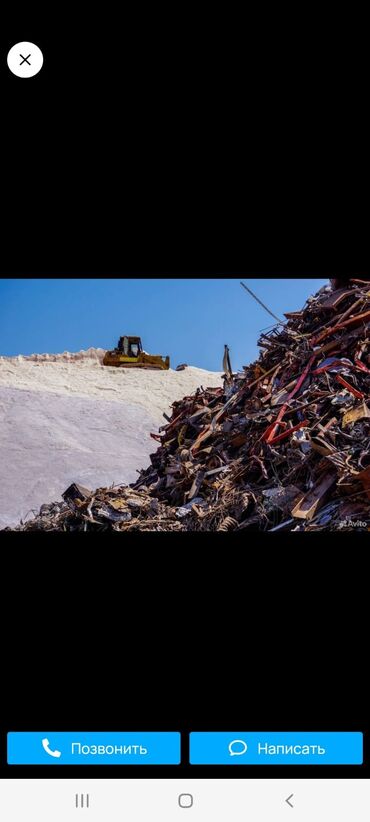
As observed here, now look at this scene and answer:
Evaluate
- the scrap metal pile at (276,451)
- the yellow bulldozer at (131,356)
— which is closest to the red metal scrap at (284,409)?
the scrap metal pile at (276,451)

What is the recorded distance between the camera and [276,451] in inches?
255

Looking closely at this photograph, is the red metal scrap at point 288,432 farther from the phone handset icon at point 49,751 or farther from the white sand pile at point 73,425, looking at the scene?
the phone handset icon at point 49,751

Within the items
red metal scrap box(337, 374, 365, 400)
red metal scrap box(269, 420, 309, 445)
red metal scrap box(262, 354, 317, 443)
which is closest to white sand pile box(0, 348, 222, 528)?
red metal scrap box(262, 354, 317, 443)

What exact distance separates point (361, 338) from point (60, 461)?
5900mm

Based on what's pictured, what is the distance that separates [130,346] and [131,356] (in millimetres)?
298

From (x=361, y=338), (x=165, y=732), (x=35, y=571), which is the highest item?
(x=361, y=338)

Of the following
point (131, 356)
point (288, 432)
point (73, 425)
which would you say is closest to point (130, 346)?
point (131, 356)

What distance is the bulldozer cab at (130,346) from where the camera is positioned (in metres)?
19.1

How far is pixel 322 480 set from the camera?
19.0ft

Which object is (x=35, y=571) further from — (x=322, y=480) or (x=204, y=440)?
(x=204, y=440)

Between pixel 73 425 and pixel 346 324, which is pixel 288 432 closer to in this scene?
pixel 346 324

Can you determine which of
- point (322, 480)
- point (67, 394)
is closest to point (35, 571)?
point (322, 480)

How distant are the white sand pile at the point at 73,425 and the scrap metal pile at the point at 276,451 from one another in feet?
5.69
